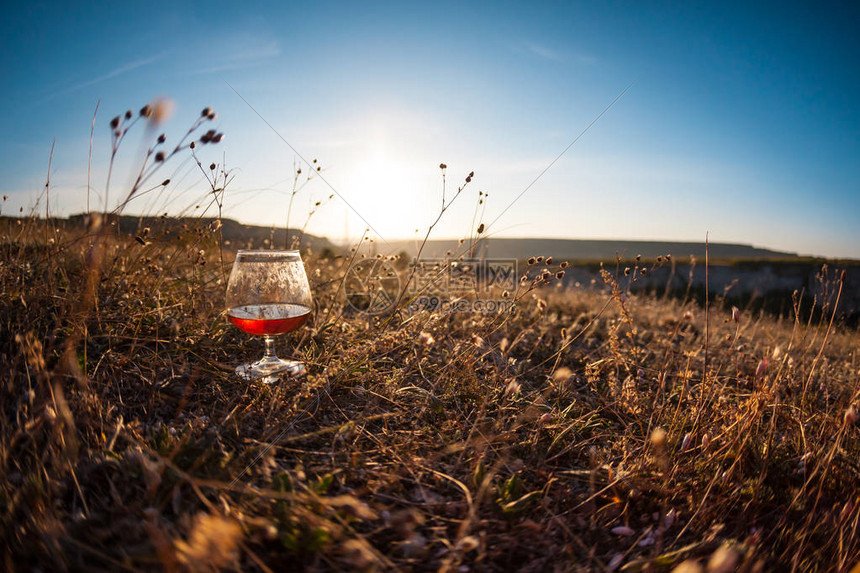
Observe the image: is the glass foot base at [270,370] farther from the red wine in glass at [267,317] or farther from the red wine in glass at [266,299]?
the red wine in glass at [267,317]

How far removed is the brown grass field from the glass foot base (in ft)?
0.19

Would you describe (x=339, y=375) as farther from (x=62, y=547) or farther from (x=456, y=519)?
(x=62, y=547)

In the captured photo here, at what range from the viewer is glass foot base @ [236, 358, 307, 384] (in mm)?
2180

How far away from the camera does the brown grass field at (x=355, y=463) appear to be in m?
1.22

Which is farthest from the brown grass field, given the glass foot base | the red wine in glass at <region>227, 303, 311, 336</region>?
the red wine in glass at <region>227, 303, 311, 336</region>

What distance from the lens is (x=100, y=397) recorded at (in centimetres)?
187

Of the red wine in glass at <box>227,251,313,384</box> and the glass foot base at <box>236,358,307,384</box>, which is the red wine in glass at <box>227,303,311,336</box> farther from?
the glass foot base at <box>236,358,307,384</box>

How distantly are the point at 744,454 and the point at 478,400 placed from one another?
4.29 ft

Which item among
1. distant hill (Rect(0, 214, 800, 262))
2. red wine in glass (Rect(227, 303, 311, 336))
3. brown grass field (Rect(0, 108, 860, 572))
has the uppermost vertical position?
distant hill (Rect(0, 214, 800, 262))

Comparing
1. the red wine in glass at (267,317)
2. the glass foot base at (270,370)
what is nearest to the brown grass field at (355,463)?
the glass foot base at (270,370)

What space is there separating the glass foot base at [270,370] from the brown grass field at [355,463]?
0.19 ft

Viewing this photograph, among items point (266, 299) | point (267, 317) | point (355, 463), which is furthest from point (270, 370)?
point (355, 463)

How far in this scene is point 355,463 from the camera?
64.5 inches

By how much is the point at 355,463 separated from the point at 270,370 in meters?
0.87
